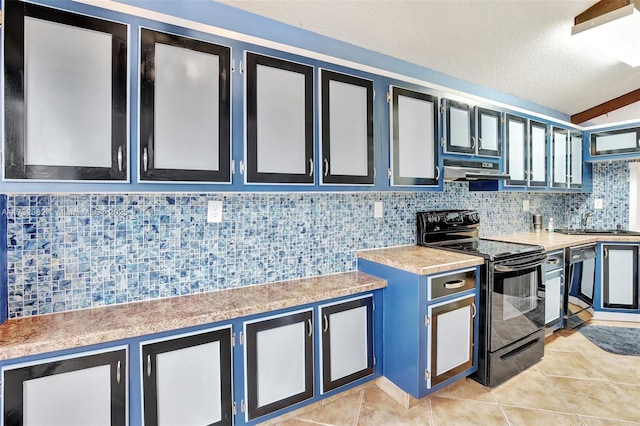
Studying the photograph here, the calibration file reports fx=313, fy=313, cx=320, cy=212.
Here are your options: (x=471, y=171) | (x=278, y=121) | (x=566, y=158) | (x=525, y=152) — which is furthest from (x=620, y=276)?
(x=278, y=121)

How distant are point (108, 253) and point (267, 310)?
3.03 ft

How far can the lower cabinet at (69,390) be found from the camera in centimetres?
126

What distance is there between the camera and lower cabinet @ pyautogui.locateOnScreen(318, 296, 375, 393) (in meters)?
1.98

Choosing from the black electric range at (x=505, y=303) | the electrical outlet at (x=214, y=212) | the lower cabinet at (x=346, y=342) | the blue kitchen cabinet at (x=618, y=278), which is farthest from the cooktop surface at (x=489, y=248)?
the electrical outlet at (x=214, y=212)

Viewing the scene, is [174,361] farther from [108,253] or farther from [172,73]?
[172,73]

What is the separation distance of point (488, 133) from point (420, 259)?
151 centimetres

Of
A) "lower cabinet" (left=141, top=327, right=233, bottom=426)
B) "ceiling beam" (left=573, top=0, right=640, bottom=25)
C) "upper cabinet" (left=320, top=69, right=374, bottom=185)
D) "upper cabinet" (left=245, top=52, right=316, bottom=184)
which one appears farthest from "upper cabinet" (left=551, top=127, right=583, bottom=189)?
"lower cabinet" (left=141, top=327, right=233, bottom=426)

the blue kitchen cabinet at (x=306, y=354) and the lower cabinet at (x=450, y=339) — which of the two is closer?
the blue kitchen cabinet at (x=306, y=354)

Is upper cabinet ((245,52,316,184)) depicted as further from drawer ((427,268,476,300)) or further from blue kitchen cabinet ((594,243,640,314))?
blue kitchen cabinet ((594,243,640,314))

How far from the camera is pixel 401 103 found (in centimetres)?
234

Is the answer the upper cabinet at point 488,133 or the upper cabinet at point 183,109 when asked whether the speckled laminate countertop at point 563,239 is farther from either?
the upper cabinet at point 183,109

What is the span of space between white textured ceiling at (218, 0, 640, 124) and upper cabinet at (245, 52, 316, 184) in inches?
18.8

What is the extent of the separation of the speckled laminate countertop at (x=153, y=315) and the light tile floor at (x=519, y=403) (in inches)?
30.0

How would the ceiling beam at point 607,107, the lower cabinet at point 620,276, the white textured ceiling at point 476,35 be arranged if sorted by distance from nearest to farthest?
the white textured ceiling at point 476,35 < the lower cabinet at point 620,276 < the ceiling beam at point 607,107
